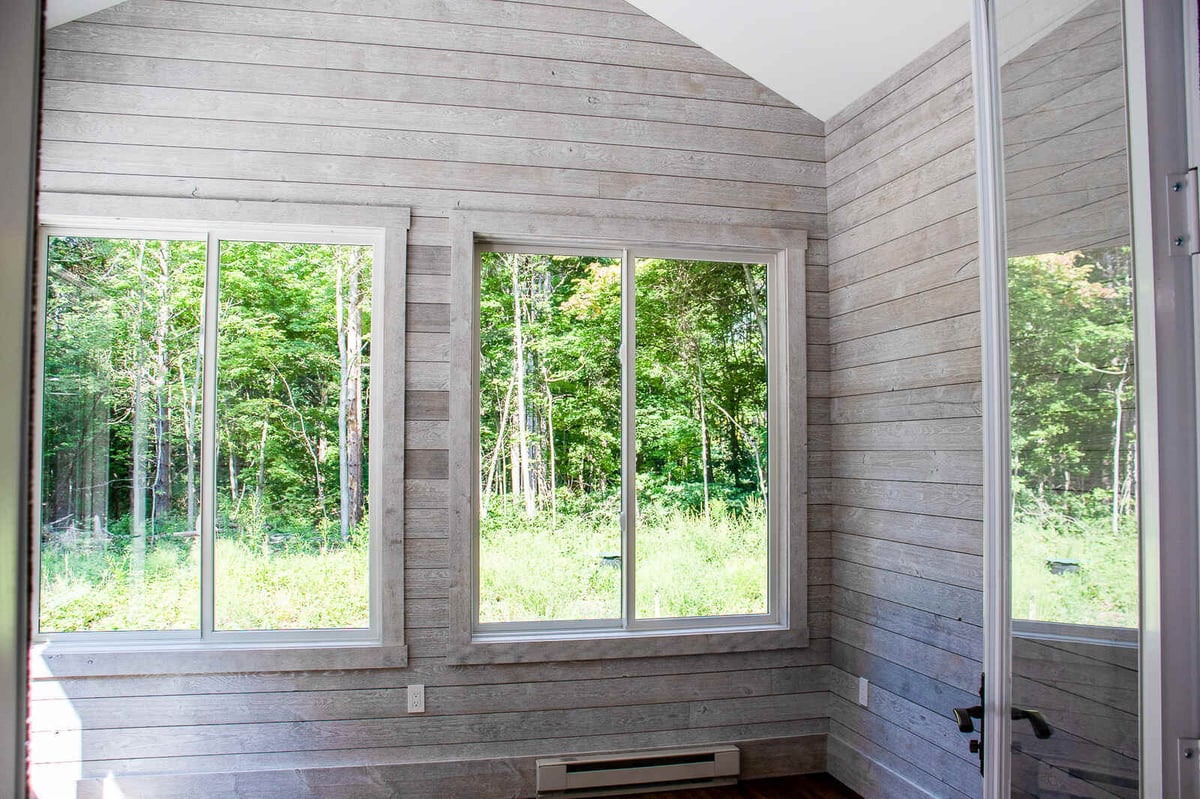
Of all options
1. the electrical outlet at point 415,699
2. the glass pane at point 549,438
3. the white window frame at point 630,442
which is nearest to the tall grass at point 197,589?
the electrical outlet at point 415,699

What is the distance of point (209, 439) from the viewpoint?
3.11 metres

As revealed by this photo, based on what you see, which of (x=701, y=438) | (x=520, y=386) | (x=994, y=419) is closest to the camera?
(x=994, y=419)

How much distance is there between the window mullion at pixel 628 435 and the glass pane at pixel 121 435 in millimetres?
1723

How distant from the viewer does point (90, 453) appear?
120 inches

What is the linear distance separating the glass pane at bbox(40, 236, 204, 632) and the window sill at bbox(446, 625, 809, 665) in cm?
113

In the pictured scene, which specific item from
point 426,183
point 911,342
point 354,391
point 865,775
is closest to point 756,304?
point 911,342

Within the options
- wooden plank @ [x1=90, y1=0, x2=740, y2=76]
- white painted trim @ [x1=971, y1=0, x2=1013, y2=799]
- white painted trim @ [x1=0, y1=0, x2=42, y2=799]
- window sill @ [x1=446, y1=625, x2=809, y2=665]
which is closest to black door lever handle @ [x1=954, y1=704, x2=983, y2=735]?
white painted trim @ [x1=971, y1=0, x2=1013, y2=799]

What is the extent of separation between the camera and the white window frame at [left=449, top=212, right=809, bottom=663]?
3.17m

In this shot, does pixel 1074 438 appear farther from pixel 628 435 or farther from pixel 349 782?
pixel 349 782

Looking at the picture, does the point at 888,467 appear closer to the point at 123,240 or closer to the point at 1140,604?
the point at 1140,604

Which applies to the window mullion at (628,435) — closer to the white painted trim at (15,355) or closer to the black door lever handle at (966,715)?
the black door lever handle at (966,715)

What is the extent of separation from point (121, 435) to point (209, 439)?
33 centimetres

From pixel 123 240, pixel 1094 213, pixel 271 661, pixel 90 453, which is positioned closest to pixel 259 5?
pixel 123 240

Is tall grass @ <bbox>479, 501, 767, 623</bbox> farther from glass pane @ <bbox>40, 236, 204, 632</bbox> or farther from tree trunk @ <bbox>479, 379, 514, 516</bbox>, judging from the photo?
glass pane @ <bbox>40, 236, 204, 632</bbox>
